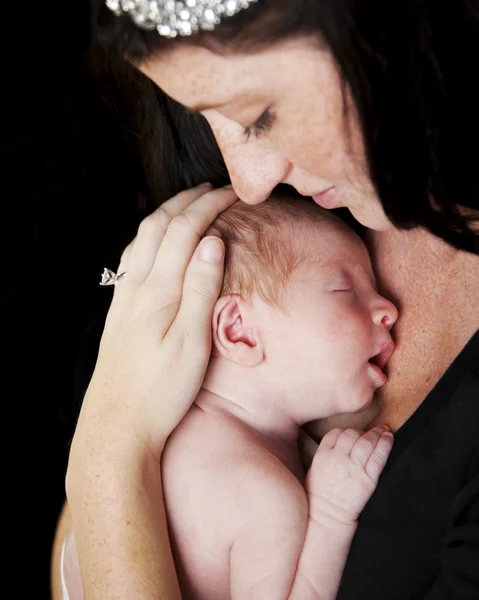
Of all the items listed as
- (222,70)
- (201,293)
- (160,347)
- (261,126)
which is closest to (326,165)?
(261,126)

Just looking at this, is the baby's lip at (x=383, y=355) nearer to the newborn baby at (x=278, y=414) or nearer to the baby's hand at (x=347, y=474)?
the newborn baby at (x=278, y=414)

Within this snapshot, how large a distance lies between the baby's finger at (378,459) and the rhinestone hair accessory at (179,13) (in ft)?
2.21

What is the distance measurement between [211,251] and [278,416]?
1.15 feet

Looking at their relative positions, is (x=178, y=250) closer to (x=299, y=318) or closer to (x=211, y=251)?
(x=211, y=251)

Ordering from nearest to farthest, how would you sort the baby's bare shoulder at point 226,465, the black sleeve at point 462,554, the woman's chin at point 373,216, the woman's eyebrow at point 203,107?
the black sleeve at point 462,554 → the woman's eyebrow at point 203,107 → the woman's chin at point 373,216 → the baby's bare shoulder at point 226,465

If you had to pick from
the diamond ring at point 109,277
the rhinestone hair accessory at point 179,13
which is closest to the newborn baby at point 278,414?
the diamond ring at point 109,277

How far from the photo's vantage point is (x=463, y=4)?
850mm

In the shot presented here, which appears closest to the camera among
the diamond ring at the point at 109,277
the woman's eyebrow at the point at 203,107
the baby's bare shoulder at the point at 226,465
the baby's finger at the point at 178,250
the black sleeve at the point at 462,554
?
the black sleeve at the point at 462,554

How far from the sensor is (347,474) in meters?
1.17

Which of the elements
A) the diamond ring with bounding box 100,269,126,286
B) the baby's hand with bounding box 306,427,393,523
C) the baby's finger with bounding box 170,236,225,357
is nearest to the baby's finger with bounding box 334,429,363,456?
the baby's hand with bounding box 306,427,393,523

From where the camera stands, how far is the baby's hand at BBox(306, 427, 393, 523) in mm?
1150

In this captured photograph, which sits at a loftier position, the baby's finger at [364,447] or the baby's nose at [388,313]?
the baby's nose at [388,313]

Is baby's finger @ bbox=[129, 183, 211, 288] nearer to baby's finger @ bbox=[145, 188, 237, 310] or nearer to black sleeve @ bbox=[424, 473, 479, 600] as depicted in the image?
baby's finger @ bbox=[145, 188, 237, 310]

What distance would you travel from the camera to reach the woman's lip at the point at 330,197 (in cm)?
113
